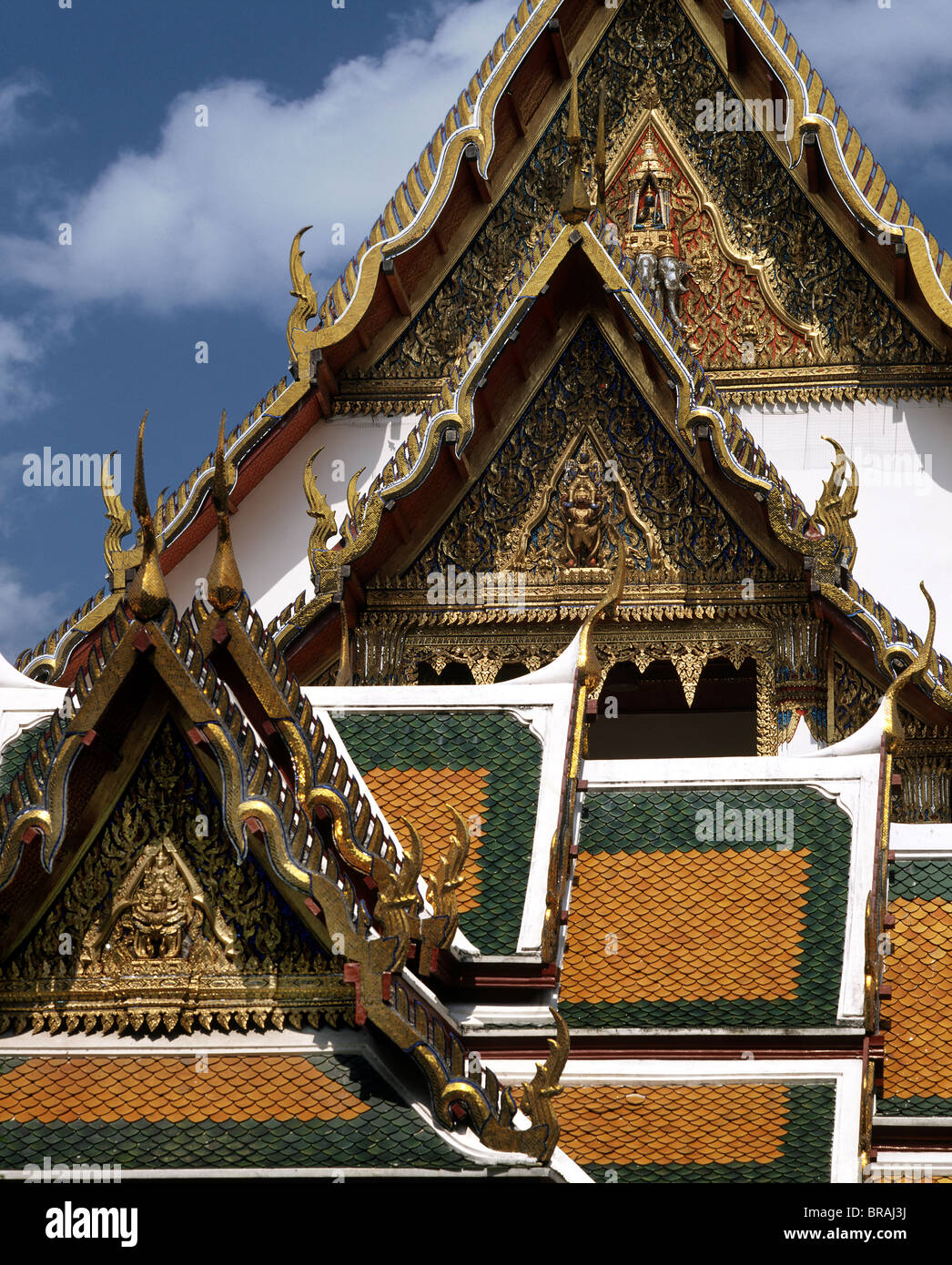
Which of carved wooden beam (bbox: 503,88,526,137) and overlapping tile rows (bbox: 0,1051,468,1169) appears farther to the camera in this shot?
carved wooden beam (bbox: 503,88,526,137)

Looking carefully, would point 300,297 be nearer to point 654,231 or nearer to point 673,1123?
point 654,231

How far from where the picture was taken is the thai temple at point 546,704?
8.27m

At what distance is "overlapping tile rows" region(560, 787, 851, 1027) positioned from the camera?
10258 mm

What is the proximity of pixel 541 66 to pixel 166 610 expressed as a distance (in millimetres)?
8495

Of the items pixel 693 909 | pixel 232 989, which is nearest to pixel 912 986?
pixel 693 909

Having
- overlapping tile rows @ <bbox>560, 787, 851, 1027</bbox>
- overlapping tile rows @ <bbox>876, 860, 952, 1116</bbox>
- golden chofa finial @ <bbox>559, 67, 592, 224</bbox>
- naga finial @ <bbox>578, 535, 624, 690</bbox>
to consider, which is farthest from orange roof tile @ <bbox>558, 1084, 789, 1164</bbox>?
golden chofa finial @ <bbox>559, 67, 592, 224</bbox>

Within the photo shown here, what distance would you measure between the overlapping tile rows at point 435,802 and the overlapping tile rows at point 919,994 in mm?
1708

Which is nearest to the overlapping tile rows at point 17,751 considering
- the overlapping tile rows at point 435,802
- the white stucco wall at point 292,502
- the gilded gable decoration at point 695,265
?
the overlapping tile rows at point 435,802

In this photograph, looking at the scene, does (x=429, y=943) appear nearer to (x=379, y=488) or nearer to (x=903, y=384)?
(x=379, y=488)

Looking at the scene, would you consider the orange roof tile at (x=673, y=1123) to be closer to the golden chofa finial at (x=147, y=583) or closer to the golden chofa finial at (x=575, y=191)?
the golden chofa finial at (x=147, y=583)

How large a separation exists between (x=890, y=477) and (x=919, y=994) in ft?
16.3

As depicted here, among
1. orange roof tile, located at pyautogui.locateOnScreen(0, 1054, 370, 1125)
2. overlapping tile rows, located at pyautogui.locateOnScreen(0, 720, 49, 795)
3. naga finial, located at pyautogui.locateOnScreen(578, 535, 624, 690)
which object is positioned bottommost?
orange roof tile, located at pyautogui.locateOnScreen(0, 1054, 370, 1125)

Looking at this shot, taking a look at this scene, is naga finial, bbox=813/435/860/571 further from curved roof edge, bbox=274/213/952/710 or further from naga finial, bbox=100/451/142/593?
naga finial, bbox=100/451/142/593

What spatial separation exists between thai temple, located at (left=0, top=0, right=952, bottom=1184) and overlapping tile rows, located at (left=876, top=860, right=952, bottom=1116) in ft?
0.06
